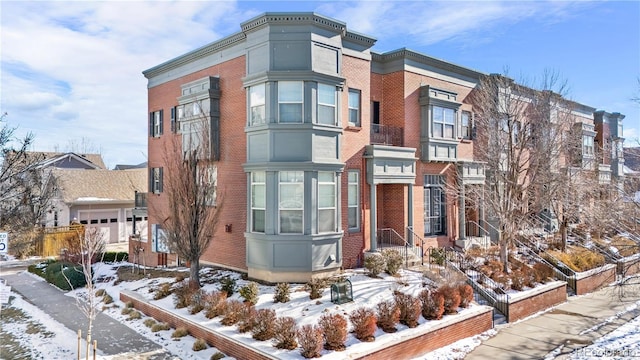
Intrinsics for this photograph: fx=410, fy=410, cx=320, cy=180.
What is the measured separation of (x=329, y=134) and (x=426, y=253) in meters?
7.93

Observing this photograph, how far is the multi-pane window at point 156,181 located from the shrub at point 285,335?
50.9 feet

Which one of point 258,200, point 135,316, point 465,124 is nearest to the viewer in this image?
point 135,316

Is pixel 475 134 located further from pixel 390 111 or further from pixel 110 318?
pixel 110 318

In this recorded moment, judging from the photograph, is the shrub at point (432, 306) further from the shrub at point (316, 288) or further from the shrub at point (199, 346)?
the shrub at point (199, 346)

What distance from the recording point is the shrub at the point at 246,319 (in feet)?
36.1

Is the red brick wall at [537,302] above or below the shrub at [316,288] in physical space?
below

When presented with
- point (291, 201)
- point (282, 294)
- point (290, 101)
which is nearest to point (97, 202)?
point (291, 201)

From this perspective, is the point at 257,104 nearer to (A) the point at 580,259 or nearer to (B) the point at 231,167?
(B) the point at 231,167

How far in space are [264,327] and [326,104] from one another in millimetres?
8842

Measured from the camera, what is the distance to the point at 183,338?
39.2 feet

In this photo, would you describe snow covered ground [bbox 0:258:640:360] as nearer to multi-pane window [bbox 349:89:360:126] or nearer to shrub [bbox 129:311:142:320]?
shrub [bbox 129:311:142:320]

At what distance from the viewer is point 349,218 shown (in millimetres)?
17406

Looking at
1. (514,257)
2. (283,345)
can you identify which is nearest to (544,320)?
(514,257)

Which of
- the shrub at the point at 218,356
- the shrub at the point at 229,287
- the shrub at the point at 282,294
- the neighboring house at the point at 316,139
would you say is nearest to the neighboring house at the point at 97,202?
the neighboring house at the point at 316,139
